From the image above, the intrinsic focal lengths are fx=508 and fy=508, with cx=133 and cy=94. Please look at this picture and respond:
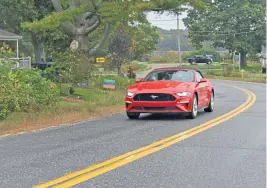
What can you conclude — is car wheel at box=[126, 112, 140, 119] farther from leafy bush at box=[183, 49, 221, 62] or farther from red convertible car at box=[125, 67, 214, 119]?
leafy bush at box=[183, 49, 221, 62]

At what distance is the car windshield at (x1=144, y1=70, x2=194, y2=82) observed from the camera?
48.2 ft

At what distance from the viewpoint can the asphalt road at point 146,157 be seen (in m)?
6.60

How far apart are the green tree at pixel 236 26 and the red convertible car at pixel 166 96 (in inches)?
2139

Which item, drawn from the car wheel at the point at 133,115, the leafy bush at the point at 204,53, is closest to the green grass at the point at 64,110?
the car wheel at the point at 133,115

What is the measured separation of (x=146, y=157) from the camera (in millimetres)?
8148

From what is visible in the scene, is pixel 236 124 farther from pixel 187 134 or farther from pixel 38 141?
pixel 38 141

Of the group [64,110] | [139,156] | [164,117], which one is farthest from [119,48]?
[139,156]

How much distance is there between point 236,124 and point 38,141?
527 centimetres

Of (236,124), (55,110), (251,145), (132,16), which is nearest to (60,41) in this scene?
(132,16)

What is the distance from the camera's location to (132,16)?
23469 millimetres

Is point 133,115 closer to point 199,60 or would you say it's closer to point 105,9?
point 105,9

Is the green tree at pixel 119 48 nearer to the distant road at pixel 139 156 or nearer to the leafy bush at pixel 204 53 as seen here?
the distant road at pixel 139 156

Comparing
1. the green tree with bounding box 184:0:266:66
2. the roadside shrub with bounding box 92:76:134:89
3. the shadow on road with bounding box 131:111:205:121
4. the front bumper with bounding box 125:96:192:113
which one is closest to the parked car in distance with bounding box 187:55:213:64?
the green tree with bounding box 184:0:266:66

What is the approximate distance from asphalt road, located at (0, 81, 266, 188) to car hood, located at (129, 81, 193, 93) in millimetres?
960
